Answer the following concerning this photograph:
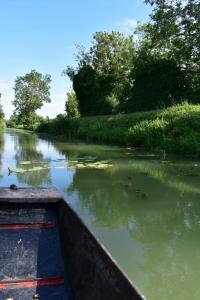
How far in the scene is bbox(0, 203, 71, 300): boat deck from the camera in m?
3.86

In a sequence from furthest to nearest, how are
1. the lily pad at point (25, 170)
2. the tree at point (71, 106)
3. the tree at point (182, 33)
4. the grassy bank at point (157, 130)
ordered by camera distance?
1. the tree at point (71, 106)
2. the tree at point (182, 33)
3. the grassy bank at point (157, 130)
4. the lily pad at point (25, 170)

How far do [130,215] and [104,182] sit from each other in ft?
12.1

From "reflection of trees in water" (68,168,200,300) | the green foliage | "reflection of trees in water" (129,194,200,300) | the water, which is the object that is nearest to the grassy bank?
the water

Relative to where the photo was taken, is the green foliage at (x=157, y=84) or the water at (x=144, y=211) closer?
the water at (x=144, y=211)

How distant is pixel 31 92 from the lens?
88562mm

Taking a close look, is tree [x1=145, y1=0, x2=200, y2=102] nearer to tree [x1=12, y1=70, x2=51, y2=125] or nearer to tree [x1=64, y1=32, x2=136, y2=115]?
tree [x1=64, y1=32, x2=136, y2=115]

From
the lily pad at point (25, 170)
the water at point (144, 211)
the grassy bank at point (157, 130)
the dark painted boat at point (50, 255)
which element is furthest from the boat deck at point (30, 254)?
the grassy bank at point (157, 130)

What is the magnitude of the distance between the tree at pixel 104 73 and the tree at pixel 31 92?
44537 millimetres

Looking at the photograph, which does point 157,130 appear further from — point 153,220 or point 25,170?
point 153,220

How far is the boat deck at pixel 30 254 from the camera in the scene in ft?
12.7

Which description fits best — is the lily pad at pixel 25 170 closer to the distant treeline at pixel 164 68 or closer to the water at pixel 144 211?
the water at pixel 144 211

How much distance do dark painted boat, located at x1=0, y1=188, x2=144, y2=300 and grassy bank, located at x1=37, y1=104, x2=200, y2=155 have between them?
12.4 meters

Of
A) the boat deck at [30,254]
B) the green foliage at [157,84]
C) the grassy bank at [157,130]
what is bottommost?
the boat deck at [30,254]

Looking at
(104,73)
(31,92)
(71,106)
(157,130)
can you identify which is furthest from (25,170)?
(31,92)
